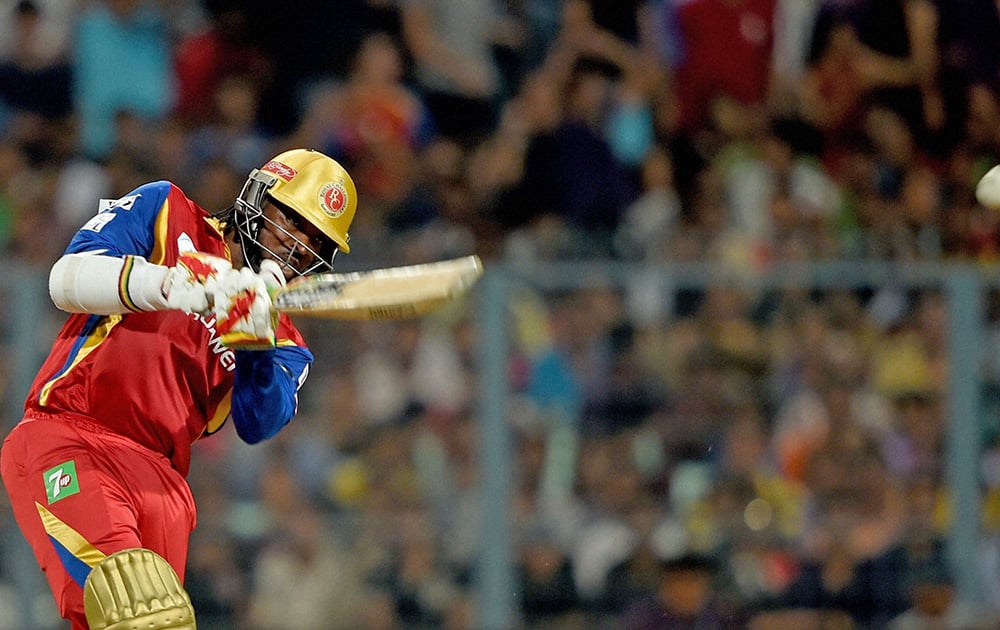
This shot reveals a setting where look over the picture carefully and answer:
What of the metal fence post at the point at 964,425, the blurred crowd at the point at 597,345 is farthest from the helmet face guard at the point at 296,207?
the metal fence post at the point at 964,425

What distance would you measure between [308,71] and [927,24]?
14.7 ft

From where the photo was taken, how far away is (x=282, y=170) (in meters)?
6.06

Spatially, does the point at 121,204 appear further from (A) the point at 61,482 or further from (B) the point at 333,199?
(A) the point at 61,482

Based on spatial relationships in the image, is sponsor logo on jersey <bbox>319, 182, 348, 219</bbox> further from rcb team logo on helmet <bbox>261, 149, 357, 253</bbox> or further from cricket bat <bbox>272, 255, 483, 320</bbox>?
cricket bat <bbox>272, 255, 483, 320</bbox>

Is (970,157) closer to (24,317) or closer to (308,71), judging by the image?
(308,71)

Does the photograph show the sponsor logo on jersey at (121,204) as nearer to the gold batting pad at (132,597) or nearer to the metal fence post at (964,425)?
the gold batting pad at (132,597)

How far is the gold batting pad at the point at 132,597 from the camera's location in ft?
17.2

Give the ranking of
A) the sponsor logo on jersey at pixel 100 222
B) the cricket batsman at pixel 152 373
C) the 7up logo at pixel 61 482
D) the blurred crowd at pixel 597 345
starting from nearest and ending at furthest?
the cricket batsman at pixel 152 373
the 7up logo at pixel 61 482
the sponsor logo on jersey at pixel 100 222
the blurred crowd at pixel 597 345

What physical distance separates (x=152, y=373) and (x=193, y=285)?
616 mm

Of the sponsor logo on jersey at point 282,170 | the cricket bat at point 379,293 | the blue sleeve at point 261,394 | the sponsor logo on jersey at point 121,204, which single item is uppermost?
the sponsor logo on jersey at point 282,170

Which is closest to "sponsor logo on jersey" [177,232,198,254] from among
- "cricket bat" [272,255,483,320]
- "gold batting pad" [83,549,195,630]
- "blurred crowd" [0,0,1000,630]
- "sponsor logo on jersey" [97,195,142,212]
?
"sponsor logo on jersey" [97,195,142,212]

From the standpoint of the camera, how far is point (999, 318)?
10.5 m

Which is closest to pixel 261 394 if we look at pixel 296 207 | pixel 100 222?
pixel 296 207

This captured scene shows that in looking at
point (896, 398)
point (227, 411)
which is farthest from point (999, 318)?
point (227, 411)
